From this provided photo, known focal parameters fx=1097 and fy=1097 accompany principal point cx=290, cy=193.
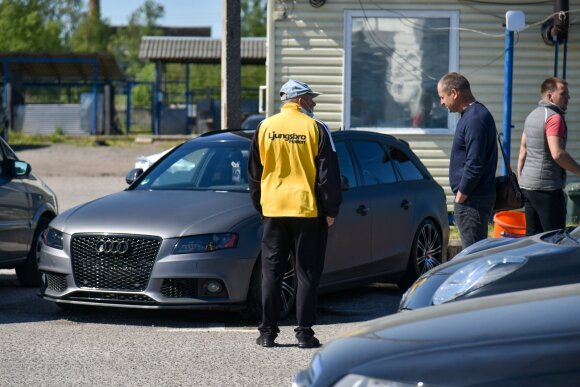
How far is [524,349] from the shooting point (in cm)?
340

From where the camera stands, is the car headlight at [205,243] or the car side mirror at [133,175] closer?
the car headlight at [205,243]

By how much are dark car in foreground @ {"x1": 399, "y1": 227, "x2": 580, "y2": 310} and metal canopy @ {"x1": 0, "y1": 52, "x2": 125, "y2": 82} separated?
31563 millimetres

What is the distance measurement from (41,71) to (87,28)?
88.8ft

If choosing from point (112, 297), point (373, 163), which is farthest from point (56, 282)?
point (373, 163)

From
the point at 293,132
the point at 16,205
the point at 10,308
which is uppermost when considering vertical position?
the point at 293,132

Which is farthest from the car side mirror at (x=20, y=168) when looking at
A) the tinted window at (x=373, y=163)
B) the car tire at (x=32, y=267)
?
the tinted window at (x=373, y=163)

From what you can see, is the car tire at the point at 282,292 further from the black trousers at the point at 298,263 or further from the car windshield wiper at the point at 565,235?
the car windshield wiper at the point at 565,235

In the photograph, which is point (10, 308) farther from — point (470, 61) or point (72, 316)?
point (470, 61)

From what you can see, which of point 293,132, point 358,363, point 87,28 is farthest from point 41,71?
point 358,363

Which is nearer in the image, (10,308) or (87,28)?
(10,308)

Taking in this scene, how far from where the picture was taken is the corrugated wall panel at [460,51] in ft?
49.2

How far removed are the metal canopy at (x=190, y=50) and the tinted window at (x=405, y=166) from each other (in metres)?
26.8

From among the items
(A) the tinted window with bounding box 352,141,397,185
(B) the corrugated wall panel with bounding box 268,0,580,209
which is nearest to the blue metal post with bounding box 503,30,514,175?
(B) the corrugated wall panel with bounding box 268,0,580,209

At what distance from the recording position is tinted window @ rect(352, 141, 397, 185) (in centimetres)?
991
